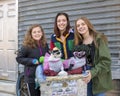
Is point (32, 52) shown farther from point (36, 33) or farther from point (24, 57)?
point (36, 33)

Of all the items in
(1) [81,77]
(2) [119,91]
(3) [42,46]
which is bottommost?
(2) [119,91]

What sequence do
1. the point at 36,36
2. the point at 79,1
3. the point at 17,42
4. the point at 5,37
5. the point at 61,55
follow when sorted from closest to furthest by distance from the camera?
1. the point at 61,55
2. the point at 36,36
3. the point at 79,1
4. the point at 17,42
5. the point at 5,37

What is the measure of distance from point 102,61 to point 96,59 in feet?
0.28

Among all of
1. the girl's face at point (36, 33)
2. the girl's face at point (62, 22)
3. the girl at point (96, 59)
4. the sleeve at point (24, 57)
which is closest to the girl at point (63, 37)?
the girl's face at point (62, 22)

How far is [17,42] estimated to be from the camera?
28.7 feet

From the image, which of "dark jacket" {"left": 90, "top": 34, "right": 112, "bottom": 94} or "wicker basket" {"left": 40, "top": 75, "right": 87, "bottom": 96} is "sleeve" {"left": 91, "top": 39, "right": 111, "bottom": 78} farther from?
"wicker basket" {"left": 40, "top": 75, "right": 87, "bottom": 96}

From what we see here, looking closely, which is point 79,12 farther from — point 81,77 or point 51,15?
point 81,77

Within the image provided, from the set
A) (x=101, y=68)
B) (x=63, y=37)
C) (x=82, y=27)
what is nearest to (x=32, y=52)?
(x=63, y=37)

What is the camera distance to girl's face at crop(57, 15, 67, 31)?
411 centimetres

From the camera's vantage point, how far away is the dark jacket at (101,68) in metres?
3.72

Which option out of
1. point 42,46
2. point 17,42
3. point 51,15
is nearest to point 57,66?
point 42,46

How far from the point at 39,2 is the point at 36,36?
352 cm

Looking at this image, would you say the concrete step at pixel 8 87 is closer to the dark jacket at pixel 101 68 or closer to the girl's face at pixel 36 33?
the girl's face at pixel 36 33

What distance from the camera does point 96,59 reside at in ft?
12.4
